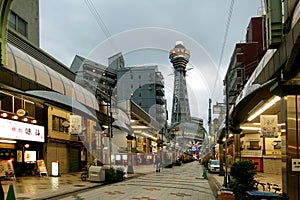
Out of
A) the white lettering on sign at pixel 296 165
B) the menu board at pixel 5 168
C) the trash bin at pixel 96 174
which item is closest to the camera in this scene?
the white lettering on sign at pixel 296 165

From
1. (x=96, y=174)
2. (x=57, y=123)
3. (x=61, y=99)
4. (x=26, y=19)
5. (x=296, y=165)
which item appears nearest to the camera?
(x=296, y=165)

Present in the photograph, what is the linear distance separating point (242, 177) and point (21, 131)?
750 inches

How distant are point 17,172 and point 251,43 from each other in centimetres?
4828

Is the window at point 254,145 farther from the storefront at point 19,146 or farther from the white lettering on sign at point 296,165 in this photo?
the white lettering on sign at point 296,165

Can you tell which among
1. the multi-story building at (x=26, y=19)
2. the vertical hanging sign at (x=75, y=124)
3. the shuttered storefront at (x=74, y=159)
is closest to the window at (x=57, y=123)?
the shuttered storefront at (x=74, y=159)

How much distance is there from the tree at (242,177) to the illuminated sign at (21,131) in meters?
17.0

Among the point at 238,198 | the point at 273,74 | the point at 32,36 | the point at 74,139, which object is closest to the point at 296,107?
the point at 273,74

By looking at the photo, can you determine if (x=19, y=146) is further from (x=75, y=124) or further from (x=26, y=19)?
(x=26, y=19)

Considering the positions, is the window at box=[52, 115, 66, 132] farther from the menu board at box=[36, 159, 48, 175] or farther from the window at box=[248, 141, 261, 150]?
the window at box=[248, 141, 261, 150]

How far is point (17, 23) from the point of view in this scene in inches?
1494

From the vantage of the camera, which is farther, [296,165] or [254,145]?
[254,145]

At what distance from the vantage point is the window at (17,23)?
36284 millimetres

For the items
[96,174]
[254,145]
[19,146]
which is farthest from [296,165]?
[254,145]

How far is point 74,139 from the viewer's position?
1619 inches
